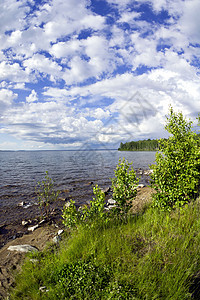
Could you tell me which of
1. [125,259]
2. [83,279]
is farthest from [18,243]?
[125,259]

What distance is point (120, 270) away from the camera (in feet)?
12.4

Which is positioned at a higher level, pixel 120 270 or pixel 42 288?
pixel 120 270

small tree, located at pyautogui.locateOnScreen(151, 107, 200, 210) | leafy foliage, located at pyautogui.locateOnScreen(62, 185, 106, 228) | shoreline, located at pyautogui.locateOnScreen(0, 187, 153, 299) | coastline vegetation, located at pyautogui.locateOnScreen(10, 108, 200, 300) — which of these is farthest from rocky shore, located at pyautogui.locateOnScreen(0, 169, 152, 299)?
small tree, located at pyautogui.locateOnScreen(151, 107, 200, 210)

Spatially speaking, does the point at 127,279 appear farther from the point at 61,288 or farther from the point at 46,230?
the point at 46,230

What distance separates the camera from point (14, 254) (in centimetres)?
616

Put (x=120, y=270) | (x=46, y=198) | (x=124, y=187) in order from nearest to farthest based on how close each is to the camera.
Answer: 1. (x=120, y=270)
2. (x=124, y=187)
3. (x=46, y=198)

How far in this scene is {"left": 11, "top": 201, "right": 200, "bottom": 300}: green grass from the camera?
333cm

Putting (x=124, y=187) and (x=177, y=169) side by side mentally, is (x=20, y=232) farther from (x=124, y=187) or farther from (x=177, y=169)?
(x=177, y=169)

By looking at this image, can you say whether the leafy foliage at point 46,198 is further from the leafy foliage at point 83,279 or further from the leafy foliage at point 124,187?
the leafy foliage at point 83,279

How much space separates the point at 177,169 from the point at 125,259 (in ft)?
14.0

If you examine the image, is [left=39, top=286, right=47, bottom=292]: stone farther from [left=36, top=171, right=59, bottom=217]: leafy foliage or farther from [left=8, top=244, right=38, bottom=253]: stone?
[left=36, top=171, right=59, bottom=217]: leafy foliage

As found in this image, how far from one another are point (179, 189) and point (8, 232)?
852 centimetres

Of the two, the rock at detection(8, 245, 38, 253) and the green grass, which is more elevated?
the green grass

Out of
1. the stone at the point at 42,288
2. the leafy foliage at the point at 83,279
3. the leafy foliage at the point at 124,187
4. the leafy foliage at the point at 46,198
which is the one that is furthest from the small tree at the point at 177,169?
the leafy foliage at the point at 46,198
